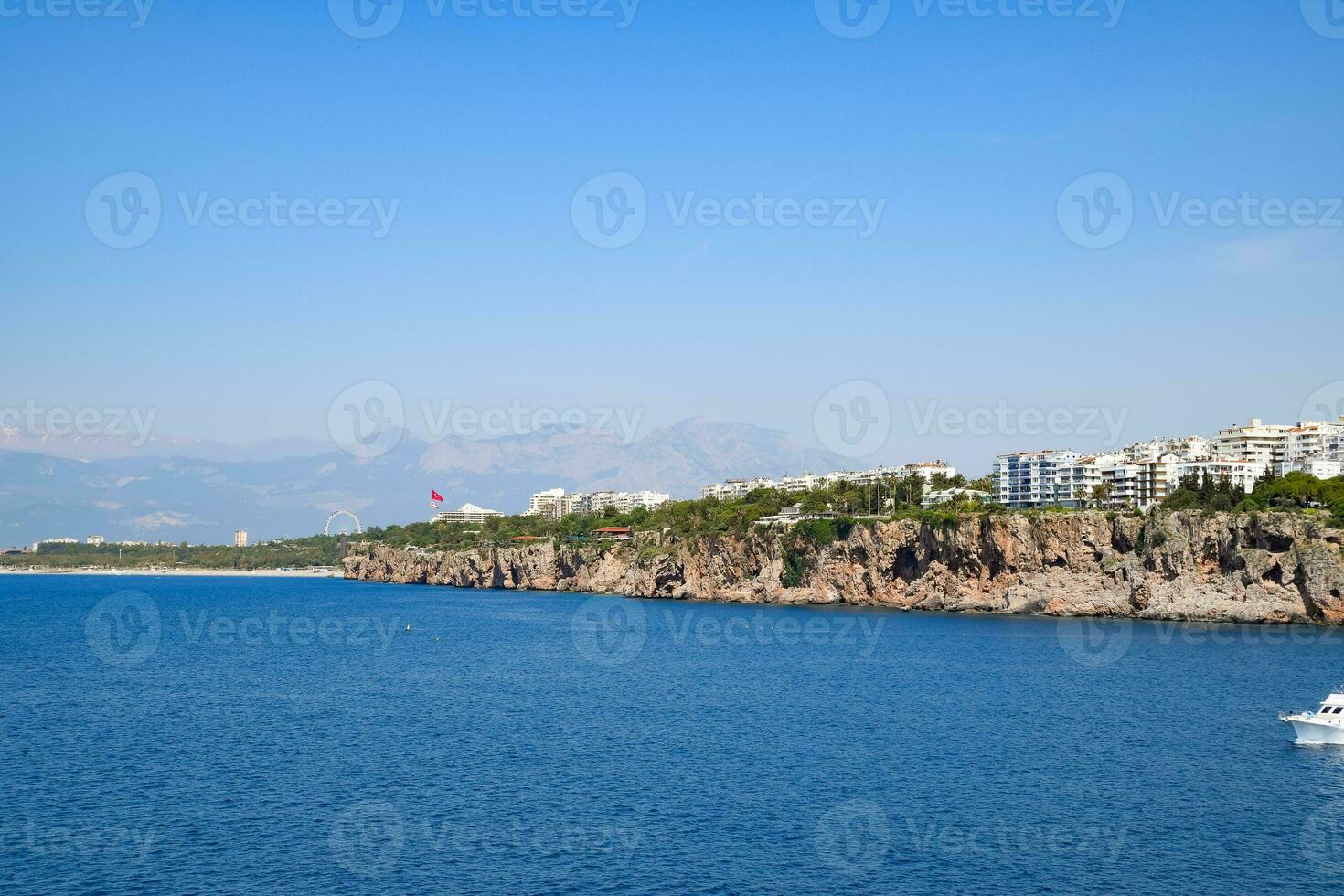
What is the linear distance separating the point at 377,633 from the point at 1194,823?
6712 cm

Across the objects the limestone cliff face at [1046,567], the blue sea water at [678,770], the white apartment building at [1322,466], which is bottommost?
the blue sea water at [678,770]

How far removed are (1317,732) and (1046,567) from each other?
178 feet

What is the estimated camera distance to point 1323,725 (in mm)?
40969

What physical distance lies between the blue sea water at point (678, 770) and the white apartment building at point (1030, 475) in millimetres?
65882

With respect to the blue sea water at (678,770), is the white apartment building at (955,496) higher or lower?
higher

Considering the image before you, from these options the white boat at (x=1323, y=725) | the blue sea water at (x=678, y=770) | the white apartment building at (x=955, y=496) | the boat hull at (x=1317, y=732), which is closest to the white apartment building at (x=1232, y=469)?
the white apartment building at (x=955, y=496)

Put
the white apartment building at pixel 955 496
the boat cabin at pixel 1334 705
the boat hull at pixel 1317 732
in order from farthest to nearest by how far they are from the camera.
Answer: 1. the white apartment building at pixel 955 496
2. the boat cabin at pixel 1334 705
3. the boat hull at pixel 1317 732

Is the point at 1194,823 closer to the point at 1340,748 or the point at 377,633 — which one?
the point at 1340,748

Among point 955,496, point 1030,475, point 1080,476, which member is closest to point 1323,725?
point 955,496

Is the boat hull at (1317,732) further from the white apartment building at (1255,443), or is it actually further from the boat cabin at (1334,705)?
the white apartment building at (1255,443)

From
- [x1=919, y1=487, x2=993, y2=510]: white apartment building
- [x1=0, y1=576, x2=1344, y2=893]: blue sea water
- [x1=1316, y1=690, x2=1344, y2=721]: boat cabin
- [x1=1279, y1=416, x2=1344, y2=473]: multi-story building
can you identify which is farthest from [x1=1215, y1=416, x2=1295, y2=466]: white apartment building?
[x1=1316, y1=690, x2=1344, y2=721]: boat cabin

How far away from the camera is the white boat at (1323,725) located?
4100 centimetres

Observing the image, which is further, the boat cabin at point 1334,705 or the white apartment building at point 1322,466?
the white apartment building at point 1322,466

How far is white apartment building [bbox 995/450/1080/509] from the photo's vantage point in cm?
13844
